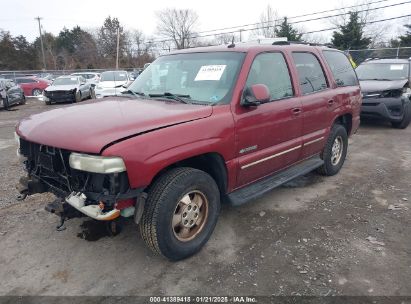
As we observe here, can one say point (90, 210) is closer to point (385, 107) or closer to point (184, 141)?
point (184, 141)

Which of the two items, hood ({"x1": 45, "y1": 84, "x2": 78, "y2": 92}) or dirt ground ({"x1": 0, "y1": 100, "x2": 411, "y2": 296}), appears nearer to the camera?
dirt ground ({"x1": 0, "y1": 100, "x2": 411, "y2": 296})

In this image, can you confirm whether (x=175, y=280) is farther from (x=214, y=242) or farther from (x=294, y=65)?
(x=294, y=65)

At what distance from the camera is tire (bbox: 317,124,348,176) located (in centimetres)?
520

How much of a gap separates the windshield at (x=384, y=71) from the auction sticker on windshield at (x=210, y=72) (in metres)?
7.68

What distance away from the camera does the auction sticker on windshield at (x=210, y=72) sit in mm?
3635

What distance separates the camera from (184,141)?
297 centimetres

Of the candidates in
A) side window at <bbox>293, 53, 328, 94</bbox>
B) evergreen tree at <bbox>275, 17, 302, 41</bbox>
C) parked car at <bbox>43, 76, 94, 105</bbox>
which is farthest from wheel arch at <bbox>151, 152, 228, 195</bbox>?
evergreen tree at <bbox>275, 17, 302, 41</bbox>

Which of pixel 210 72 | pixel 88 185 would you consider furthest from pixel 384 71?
pixel 88 185

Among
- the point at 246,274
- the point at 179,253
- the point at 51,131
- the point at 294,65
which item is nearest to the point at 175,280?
the point at 179,253

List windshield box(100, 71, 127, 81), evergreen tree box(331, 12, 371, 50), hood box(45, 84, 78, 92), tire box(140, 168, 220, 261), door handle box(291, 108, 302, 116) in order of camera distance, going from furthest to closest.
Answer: evergreen tree box(331, 12, 371, 50) < windshield box(100, 71, 127, 81) < hood box(45, 84, 78, 92) < door handle box(291, 108, 302, 116) < tire box(140, 168, 220, 261)

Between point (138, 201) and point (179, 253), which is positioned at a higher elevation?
point (138, 201)

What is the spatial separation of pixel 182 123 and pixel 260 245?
1.49 meters

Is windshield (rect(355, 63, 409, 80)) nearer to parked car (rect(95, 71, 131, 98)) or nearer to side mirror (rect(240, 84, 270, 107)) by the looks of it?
side mirror (rect(240, 84, 270, 107))

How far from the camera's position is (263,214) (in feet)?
13.8
